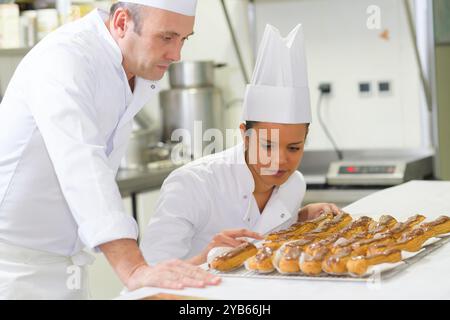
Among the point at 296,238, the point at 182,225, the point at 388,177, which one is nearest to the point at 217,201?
the point at 182,225

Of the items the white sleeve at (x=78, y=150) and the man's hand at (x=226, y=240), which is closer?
the white sleeve at (x=78, y=150)

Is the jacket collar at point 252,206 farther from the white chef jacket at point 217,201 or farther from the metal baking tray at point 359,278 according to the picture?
the metal baking tray at point 359,278

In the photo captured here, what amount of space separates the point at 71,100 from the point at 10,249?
0.45m

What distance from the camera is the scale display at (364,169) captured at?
3.16 metres

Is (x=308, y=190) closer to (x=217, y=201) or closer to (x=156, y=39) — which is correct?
(x=217, y=201)

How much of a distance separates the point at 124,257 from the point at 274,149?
0.65 m

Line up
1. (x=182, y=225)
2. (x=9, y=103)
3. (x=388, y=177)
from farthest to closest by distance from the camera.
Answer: (x=388, y=177)
(x=182, y=225)
(x=9, y=103)

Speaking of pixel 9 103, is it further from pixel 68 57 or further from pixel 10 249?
pixel 10 249

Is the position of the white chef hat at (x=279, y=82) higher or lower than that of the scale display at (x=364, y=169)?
higher

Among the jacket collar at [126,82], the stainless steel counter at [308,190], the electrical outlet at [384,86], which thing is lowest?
the stainless steel counter at [308,190]

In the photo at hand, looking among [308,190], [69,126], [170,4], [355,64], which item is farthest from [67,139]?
[355,64]

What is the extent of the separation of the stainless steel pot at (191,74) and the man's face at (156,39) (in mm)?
2059

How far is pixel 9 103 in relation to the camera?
5.41 ft

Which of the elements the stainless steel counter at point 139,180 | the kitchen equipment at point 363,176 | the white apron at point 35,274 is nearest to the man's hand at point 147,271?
the white apron at point 35,274
